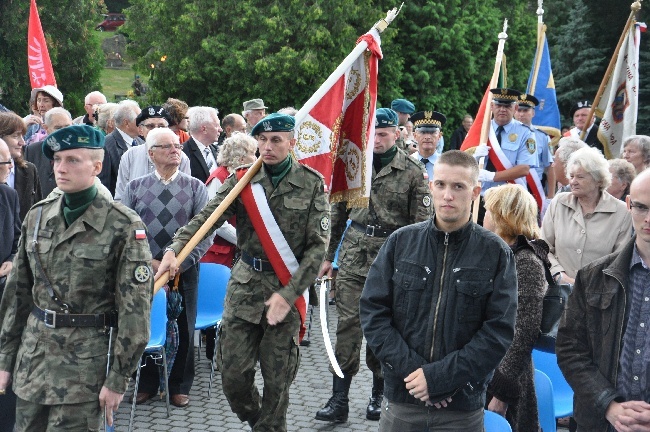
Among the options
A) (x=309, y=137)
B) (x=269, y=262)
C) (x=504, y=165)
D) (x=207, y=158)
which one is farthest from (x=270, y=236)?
(x=504, y=165)

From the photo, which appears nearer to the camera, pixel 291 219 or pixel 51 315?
pixel 51 315

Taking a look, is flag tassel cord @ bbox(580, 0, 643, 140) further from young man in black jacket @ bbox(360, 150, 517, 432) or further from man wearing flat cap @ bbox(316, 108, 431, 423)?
young man in black jacket @ bbox(360, 150, 517, 432)

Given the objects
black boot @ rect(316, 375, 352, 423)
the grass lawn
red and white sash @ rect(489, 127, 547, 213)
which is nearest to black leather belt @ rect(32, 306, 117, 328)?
black boot @ rect(316, 375, 352, 423)

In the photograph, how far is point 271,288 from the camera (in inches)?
241

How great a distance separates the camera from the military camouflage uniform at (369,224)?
7445 mm

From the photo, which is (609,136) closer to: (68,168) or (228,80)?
(68,168)

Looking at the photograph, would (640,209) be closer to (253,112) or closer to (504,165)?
(504,165)

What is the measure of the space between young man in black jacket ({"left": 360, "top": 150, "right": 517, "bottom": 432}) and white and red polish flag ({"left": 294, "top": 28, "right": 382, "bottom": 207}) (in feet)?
7.30

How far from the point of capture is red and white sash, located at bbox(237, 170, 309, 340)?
19.8ft

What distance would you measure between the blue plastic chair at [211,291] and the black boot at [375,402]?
1556 millimetres

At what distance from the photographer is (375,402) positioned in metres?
7.52

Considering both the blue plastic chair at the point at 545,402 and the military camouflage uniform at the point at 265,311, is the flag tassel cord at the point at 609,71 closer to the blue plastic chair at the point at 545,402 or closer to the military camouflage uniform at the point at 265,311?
the military camouflage uniform at the point at 265,311

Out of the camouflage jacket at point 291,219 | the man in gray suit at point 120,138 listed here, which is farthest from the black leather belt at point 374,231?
the man in gray suit at point 120,138

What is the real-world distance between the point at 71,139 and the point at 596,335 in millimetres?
2679
